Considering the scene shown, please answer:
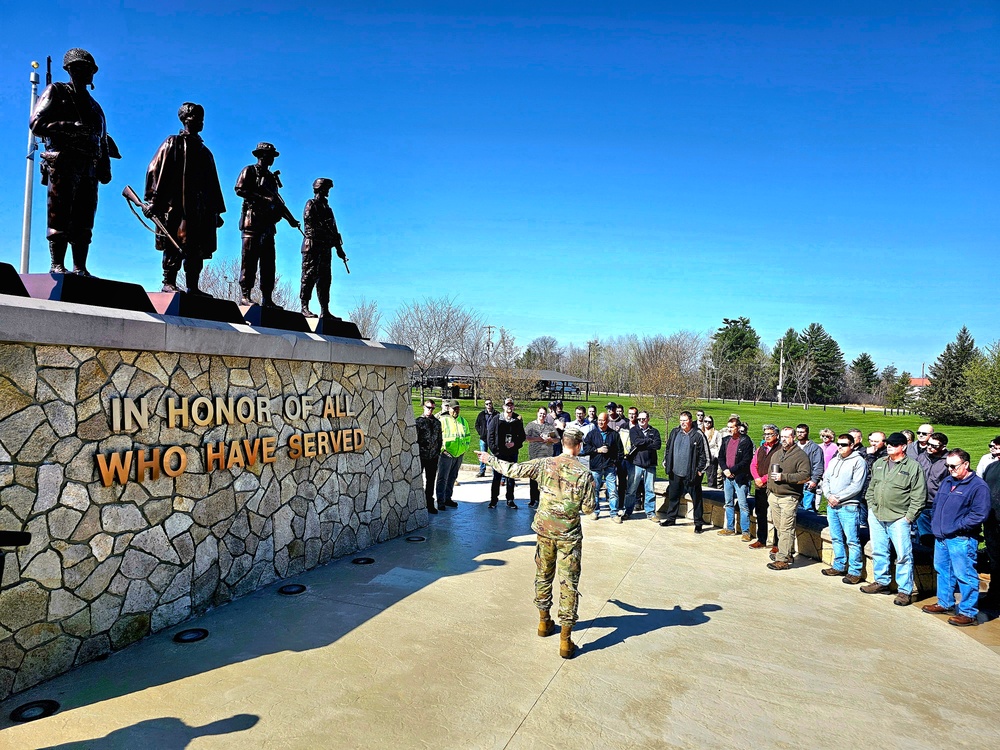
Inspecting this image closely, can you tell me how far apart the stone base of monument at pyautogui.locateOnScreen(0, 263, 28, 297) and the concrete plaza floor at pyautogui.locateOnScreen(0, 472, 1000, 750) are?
2887mm

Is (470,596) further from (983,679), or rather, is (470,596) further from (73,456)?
(983,679)

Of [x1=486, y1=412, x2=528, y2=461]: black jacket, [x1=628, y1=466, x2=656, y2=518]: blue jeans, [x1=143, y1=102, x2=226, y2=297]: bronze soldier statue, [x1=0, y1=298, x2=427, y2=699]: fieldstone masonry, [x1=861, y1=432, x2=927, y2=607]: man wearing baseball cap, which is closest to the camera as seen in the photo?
[x1=0, y1=298, x2=427, y2=699]: fieldstone masonry

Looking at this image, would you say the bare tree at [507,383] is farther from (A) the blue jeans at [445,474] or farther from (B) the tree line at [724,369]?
(A) the blue jeans at [445,474]

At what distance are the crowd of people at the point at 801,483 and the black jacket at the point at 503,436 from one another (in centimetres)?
2

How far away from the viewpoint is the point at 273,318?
7129 millimetres

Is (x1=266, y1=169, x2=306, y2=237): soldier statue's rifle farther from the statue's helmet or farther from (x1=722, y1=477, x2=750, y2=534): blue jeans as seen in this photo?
(x1=722, y1=477, x2=750, y2=534): blue jeans

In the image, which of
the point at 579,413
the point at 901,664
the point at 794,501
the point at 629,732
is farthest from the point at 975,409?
the point at 629,732

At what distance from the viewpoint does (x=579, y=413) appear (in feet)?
43.6

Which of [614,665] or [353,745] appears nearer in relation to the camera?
[353,745]

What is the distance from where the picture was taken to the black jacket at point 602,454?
10.4 meters

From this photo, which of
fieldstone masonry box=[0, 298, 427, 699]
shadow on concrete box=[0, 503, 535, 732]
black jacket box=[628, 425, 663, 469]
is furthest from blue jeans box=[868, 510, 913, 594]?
fieldstone masonry box=[0, 298, 427, 699]

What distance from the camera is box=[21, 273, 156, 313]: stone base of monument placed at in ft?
16.3

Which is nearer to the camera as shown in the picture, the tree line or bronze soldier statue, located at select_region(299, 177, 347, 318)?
bronze soldier statue, located at select_region(299, 177, 347, 318)

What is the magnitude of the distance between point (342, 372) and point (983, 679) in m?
6.97
